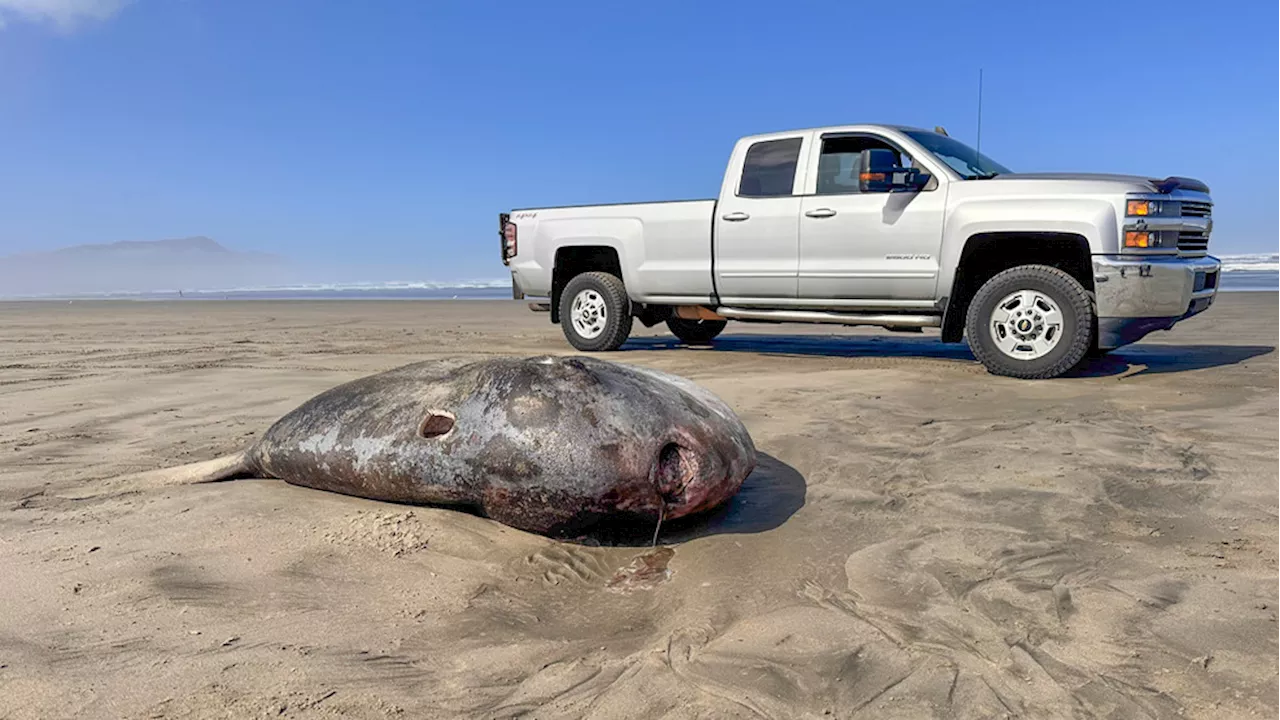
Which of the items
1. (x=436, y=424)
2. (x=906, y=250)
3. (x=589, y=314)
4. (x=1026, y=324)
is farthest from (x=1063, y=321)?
(x=436, y=424)

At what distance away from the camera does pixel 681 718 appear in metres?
1.96

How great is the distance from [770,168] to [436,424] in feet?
18.3

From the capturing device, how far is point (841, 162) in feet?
25.4

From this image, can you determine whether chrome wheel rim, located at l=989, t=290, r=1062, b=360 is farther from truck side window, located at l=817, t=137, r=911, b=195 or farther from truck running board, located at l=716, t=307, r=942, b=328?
truck side window, located at l=817, t=137, r=911, b=195

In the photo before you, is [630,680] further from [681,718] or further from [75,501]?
[75,501]

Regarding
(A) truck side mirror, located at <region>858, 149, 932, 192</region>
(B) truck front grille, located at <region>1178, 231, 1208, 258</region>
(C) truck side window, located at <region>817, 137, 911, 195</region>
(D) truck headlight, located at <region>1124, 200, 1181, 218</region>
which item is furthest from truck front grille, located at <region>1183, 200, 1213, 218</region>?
(C) truck side window, located at <region>817, 137, 911, 195</region>

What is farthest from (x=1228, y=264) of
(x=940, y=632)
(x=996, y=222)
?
(x=940, y=632)

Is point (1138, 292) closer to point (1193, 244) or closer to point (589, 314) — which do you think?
point (1193, 244)

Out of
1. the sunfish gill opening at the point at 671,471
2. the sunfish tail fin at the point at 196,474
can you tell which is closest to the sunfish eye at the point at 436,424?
the sunfish gill opening at the point at 671,471

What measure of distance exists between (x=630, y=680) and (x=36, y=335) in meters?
12.7

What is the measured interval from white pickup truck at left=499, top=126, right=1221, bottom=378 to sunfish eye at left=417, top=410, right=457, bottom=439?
500 cm

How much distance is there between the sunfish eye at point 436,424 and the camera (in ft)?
10.7

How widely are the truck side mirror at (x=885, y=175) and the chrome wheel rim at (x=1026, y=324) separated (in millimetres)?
1230

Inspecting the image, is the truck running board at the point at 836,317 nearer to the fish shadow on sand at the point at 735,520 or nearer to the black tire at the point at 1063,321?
the black tire at the point at 1063,321
